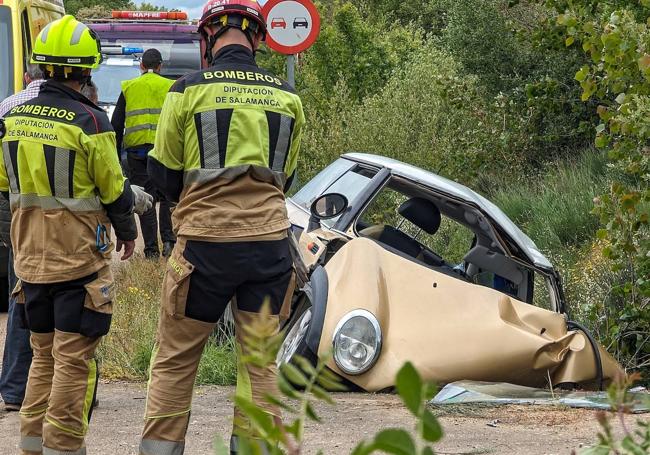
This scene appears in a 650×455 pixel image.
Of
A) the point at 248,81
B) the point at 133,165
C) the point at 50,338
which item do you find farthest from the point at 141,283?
the point at 248,81

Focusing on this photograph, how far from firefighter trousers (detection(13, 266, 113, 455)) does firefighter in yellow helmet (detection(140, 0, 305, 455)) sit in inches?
14.2

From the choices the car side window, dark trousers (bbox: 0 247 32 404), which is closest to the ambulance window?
the car side window

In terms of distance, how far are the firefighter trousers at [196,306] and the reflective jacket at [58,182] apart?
48 cm

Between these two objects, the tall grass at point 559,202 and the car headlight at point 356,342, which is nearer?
the car headlight at point 356,342

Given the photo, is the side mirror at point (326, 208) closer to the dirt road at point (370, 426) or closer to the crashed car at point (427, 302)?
the crashed car at point (427, 302)

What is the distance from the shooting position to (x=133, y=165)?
11.3 metres

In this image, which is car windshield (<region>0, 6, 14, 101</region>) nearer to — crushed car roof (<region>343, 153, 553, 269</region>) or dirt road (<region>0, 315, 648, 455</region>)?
crushed car roof (<region>343, 153, 553, 269</region>)

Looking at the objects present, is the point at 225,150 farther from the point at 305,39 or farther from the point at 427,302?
the point at 305,39

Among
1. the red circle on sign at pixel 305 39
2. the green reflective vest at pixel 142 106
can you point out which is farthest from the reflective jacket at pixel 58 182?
the green reflective vest at pixel 142 106

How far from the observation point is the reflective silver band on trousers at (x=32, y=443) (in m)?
4.68

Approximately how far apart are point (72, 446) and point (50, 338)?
0.43 metres

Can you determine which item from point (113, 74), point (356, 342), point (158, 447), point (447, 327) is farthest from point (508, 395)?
point (113, 74)

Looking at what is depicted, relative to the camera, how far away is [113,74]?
1568 centimetres

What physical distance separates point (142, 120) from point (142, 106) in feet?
0.70
